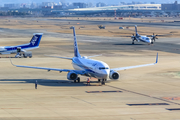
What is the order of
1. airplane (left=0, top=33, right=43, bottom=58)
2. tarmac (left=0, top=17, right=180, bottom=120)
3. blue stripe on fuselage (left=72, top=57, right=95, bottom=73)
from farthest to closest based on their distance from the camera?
airplane (left=0, top=33, right=43, bottom=58) < blue stripe on fuselage (left=72, top=57, right=95, bottom=73) < tarmac (left=0, top=17, right=180, bottom=120)

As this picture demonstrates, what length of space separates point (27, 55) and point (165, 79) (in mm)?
38935

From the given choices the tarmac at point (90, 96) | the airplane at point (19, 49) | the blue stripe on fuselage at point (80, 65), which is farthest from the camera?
the airplane at point (19, 49)

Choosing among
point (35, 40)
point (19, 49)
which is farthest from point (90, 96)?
point (35, 40)

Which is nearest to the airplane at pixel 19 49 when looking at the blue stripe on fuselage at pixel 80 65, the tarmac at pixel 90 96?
A: the tarmac at pixel 90 96

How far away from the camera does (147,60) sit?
79250 millimetres

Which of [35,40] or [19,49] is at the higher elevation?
[35,40]

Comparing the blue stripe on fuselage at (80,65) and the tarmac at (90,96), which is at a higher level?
the blue stripe on fuselage at (80,65)

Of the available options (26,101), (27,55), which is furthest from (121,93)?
(27,55)

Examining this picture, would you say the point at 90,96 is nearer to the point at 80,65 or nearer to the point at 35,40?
the point at 80,65

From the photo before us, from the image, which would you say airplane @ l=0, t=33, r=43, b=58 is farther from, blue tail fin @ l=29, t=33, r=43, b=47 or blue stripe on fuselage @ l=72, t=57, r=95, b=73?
blue stripe on fuselage @ l=72, t=57, r=95, b=73

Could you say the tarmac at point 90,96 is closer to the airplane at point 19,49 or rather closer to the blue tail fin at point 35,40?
the airplane at point 19,49

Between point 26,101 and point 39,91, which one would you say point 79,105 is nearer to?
point 26,101

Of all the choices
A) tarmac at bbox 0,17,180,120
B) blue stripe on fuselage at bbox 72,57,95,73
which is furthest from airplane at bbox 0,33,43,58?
blue stripe on fuselage at bbox 72,57,95,73

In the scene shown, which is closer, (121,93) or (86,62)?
(121,93)
